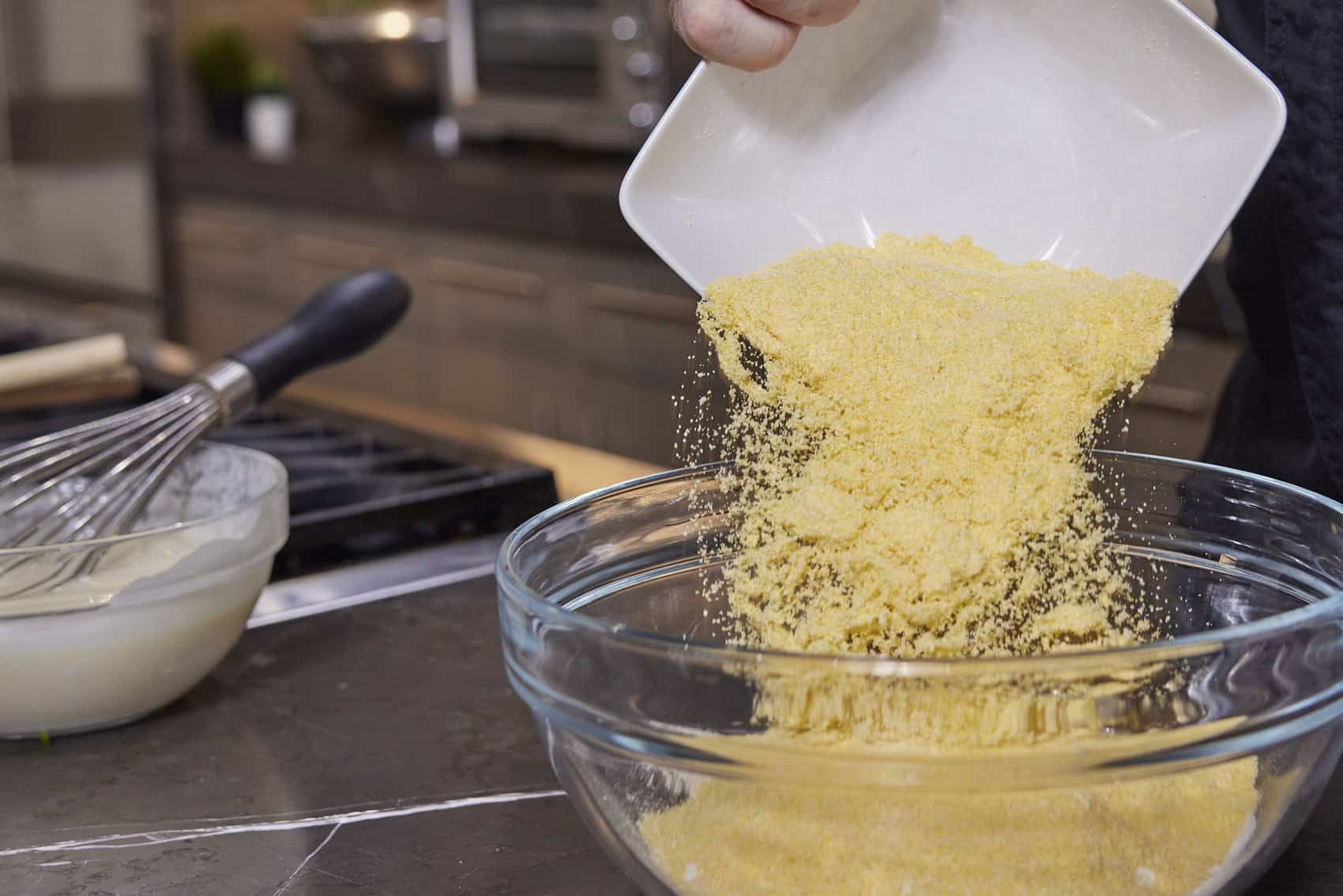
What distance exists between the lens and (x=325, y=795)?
1.90 feet

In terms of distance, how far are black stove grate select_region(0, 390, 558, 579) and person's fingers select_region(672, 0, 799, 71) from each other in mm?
370

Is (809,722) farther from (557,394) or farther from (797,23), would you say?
(557,394)

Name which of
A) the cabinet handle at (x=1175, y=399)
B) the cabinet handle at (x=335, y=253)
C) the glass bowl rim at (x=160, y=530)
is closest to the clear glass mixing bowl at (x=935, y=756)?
the glass bowl rim at (x=160, y=530)

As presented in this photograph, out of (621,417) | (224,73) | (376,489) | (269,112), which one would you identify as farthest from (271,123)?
(376,489)

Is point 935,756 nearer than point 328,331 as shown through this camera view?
Yes

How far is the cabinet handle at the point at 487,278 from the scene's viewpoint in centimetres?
226

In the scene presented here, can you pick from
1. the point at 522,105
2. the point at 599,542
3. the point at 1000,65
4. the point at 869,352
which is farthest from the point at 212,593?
the point at 522,105

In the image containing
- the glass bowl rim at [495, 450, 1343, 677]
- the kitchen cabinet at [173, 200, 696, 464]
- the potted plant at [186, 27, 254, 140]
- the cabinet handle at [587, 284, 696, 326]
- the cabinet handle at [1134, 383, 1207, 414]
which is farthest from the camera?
the potted plant at [186, 27, 254, 140]

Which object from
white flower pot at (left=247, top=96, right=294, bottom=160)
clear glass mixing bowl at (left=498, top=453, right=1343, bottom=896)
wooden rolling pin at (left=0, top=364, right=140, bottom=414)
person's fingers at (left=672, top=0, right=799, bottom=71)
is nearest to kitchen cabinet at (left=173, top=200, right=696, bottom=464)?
white flower pot at (left=247, top=96, right=294, bottom=160)

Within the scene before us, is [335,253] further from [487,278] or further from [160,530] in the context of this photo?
[160,530]

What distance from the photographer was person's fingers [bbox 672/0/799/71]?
1.87 ft

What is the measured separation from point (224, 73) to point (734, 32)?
9.06 feet

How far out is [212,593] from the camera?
0.64 metres

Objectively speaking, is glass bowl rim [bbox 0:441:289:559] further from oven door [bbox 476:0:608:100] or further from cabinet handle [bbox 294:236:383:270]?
cabinet handle [bbox 294:236:383:270]
